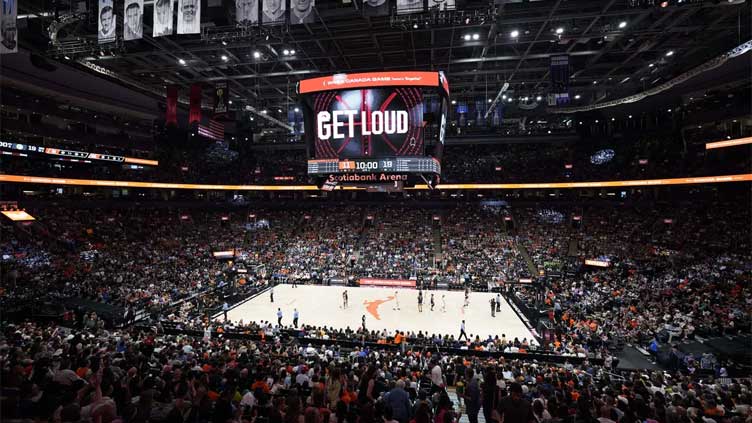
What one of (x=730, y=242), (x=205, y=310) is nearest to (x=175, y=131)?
(x=205, y=310)

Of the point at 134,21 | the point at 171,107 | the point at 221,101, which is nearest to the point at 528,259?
the point at 221,101

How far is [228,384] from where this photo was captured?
7020 mm

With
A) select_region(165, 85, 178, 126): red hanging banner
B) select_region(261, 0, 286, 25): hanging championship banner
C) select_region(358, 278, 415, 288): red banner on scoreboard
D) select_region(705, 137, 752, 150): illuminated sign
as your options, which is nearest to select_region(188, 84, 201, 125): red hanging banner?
select_region(165, 85, 178, 126): red hanging banner

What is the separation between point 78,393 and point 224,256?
30.2 m

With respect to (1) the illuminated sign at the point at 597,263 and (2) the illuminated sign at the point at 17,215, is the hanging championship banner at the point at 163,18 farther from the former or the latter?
(1) the illuminated sign at the point at 597,263

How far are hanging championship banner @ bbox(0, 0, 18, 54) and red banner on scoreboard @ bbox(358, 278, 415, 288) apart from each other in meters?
23.2

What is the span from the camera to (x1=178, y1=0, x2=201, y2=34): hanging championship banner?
11125 millimetres

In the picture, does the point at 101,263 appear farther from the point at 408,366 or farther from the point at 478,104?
the point at 478,104

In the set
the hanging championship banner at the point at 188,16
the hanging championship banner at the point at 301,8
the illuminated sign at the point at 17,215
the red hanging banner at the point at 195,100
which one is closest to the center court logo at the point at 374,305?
the red hanging banner at the point at 195,100

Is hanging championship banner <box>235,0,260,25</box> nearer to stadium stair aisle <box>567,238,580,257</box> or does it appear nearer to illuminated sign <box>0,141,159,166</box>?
illuminated sign <box>0,141,159,166</box>

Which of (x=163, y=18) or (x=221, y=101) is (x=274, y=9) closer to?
(x=163, y=18)

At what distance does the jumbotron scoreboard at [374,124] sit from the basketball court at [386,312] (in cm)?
984

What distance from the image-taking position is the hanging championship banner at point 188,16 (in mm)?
11125

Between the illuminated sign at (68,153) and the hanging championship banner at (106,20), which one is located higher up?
the hanging championship banner at (106,20)
